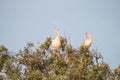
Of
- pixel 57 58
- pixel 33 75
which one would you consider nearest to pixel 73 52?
pixel 57 58

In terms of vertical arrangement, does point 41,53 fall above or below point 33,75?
above

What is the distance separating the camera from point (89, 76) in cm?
2470

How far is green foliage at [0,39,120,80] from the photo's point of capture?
24.8 metres

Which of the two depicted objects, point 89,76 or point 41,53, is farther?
point 41,53

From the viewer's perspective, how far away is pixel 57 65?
25.5 m

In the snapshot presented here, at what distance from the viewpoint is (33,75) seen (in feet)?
81.9

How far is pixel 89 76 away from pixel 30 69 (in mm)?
3543

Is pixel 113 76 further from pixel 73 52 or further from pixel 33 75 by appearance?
pixel 33 75

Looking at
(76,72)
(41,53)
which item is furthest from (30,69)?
(76,72)

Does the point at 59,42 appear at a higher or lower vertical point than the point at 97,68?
higher

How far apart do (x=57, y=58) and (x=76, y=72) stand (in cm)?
215

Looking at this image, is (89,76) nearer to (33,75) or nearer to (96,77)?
(96,77)

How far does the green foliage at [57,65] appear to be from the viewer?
81.3ft

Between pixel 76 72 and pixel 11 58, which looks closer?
pixel 76 72
